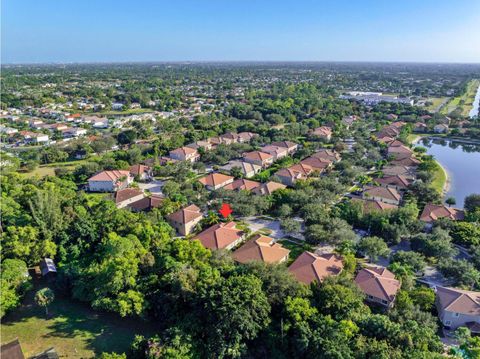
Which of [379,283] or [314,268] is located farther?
[314,268]

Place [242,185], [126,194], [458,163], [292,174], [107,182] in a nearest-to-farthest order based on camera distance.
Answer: [126,194]
[242,185]
[107,182]
[292,174]
[458,163]

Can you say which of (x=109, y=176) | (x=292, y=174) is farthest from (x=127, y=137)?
(x=292, y=174)

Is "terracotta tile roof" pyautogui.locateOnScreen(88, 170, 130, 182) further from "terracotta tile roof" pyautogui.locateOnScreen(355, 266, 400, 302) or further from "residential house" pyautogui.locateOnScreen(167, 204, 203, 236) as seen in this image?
"terracotta tile roof" pyautogui.locateOnScreen(355, 266, 400, 302)

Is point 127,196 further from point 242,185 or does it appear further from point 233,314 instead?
point 233,314

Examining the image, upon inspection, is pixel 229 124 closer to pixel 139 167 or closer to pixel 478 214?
pixel 139 167

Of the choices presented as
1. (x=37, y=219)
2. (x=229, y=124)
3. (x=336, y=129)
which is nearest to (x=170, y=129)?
(x=229, y=124)

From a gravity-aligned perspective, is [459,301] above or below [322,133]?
below

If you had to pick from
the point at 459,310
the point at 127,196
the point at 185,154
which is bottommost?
the point at 459,310

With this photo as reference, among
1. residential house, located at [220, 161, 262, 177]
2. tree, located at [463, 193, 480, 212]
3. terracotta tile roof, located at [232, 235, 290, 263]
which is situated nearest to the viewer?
terracotta tile roof, located at [232, 235, 290, 263]

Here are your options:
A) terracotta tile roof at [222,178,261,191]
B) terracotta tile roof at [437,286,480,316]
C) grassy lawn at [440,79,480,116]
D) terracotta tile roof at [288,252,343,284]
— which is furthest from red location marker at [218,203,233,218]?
grassy lawn at [440,79,480,116]
